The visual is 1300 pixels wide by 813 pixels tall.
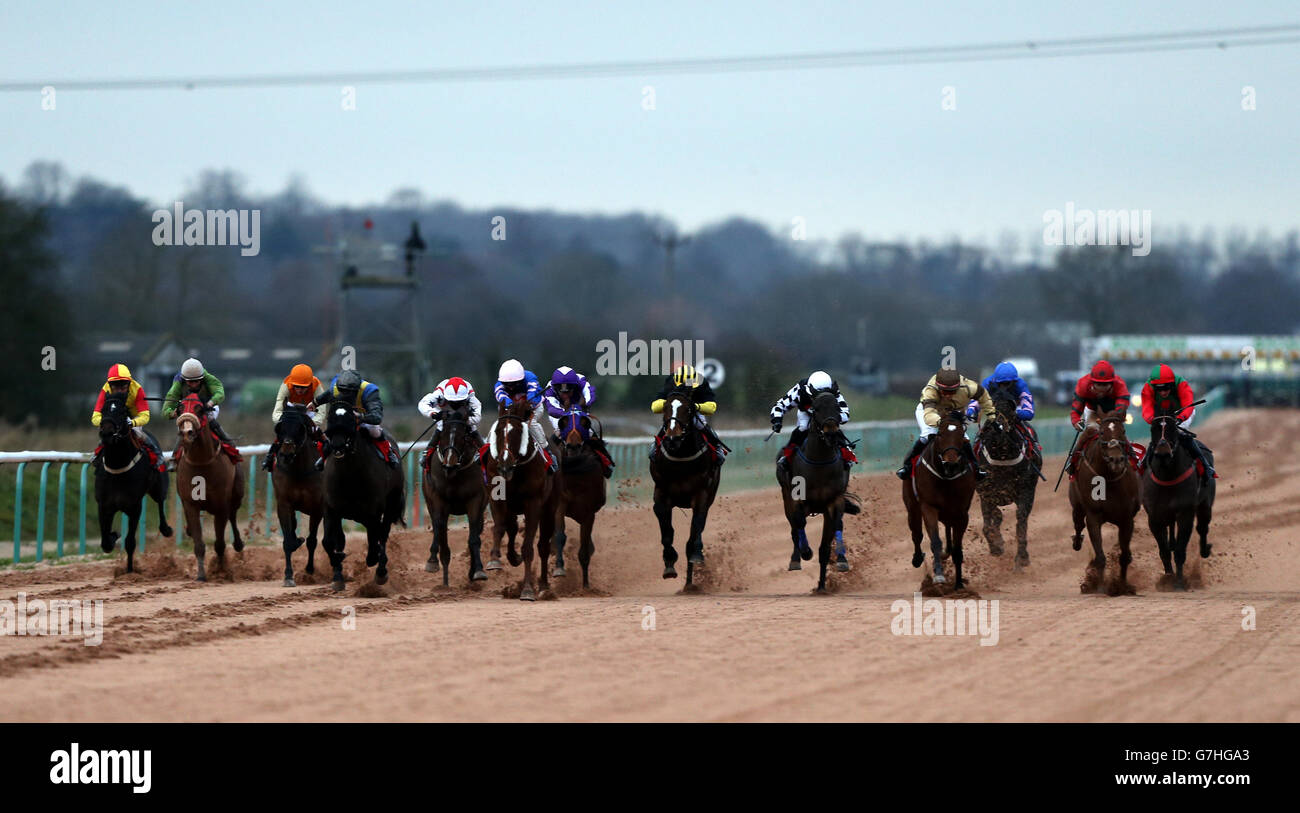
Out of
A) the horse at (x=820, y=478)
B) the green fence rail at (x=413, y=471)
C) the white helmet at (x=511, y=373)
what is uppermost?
the white helmet at (x=511, y=373)

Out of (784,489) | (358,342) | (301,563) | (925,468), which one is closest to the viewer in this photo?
(925,468)

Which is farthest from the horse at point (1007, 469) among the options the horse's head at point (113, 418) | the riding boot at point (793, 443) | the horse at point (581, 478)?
the horse's head at point (113, 418)

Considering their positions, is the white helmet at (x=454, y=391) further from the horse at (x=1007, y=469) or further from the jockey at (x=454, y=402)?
the horse at (x=1007, y=469)

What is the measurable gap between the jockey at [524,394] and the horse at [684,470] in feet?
3.66

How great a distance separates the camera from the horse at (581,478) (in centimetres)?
1420

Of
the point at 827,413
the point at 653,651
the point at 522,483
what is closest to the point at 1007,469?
the point at 827,413

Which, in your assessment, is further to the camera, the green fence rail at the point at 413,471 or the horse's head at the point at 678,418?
the green fence rail at the point at 413,471

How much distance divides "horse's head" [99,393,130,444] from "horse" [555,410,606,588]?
3.79 meters

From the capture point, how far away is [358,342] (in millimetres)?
41969

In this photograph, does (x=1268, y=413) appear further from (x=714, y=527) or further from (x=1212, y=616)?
(x=1212, y=616)

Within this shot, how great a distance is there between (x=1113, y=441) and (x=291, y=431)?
6.54 metres
